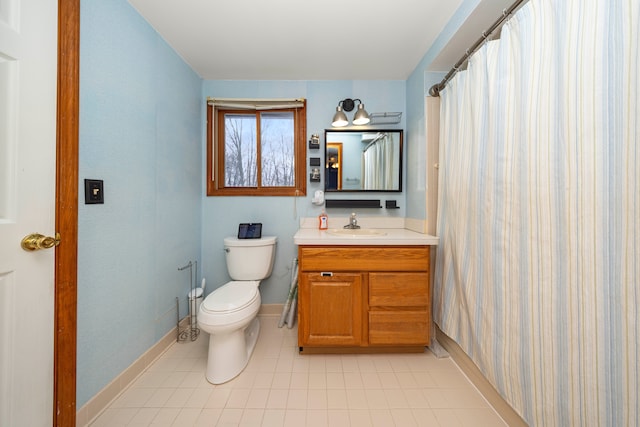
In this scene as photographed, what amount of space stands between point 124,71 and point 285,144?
1199 mm

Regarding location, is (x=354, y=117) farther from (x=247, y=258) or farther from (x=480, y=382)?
(x=480, y=382)

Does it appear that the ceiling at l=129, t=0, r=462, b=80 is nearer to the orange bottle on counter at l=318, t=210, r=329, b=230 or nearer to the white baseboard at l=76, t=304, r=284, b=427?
the orange bottle on counter at l=318, t=210, r=329, b=230

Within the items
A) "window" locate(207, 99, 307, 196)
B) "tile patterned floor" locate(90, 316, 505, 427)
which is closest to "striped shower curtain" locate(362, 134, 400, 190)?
"window" locate(207, 99, 307, 196)

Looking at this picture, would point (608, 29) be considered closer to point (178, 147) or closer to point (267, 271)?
point (267, 271)

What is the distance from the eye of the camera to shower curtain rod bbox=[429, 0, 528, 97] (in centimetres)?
105

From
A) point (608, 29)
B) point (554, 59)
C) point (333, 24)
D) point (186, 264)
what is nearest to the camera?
point (608, 29)

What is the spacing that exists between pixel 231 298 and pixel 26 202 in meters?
1.01

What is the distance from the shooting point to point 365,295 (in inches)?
64.5

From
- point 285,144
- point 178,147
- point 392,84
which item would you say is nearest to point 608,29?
point 392,84

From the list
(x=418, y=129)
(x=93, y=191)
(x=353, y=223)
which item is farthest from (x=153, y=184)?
(x=418, y=129)

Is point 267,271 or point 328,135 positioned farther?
point 328,135

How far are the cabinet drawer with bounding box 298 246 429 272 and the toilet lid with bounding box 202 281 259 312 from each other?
39cm

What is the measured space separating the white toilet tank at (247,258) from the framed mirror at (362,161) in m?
0.80

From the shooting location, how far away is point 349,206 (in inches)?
87.0
